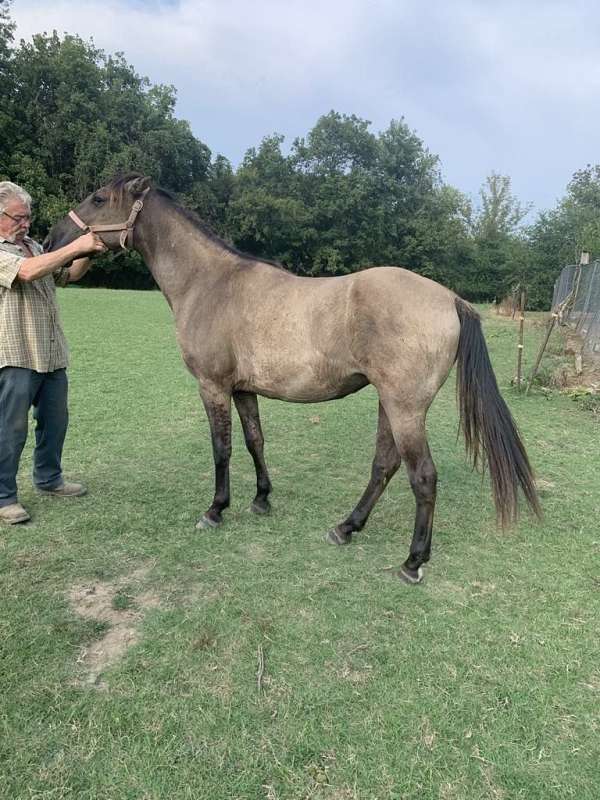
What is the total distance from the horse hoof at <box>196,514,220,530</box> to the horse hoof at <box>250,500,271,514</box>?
0.33m

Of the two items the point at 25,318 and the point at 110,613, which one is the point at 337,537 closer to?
the point at 110,613

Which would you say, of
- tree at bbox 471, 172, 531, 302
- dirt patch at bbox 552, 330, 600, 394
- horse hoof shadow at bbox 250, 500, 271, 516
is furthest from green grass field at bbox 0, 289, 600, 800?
tree at bbox 471, 172, 531, 302

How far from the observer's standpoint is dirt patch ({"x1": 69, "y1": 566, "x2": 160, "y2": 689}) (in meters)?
2.06

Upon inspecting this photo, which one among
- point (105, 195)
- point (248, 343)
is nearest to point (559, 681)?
point (248, 343)

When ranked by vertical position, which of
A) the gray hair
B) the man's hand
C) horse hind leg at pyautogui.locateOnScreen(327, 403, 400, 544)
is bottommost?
horse hind leg at pyautogui.locateOnScreen(327, 403, 400, 544)

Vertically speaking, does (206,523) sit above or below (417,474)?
below

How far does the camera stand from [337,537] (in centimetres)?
313

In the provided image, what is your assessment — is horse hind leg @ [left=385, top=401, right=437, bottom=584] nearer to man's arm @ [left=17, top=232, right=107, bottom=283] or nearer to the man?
man's arm @ [left=17, top=232, right=107, bottom=283]

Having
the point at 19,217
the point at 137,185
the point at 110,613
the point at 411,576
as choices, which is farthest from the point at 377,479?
the point at 19,217

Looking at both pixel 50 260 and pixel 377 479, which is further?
pixel 377 479

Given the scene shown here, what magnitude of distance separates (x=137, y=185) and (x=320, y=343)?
1.70 metres

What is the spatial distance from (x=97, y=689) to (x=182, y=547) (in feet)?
3.67

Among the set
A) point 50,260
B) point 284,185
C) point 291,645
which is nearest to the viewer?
point 291,645

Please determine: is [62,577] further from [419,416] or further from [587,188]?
[587,188]
